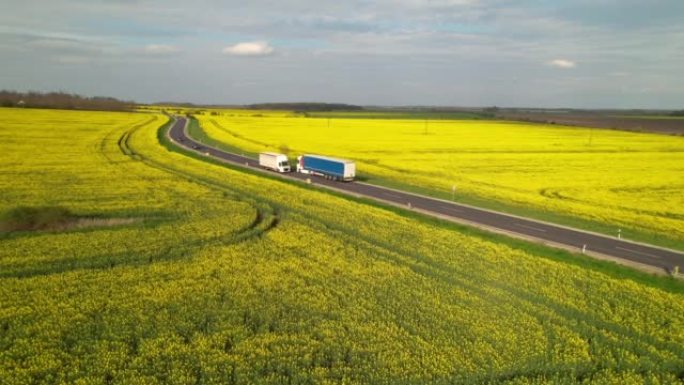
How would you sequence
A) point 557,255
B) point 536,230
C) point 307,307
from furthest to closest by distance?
point 536,230, point 557,255, point 307,307

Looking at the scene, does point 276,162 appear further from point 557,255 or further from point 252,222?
point 557,255

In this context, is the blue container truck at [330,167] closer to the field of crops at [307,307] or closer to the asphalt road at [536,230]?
the asphalt road at [536,230]

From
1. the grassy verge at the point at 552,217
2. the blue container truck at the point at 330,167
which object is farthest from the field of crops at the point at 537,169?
the blue container truck at the point at 330,167

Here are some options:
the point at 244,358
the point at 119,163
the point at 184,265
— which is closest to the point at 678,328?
the point at 244,358

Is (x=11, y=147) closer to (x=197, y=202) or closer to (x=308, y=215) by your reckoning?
(x=197, y=202)

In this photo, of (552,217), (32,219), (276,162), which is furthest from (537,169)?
(32,219)

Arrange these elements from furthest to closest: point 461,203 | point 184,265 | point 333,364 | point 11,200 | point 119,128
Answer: point 119,128
point 461,203
point 11,200
point 184,265
point 333,364
